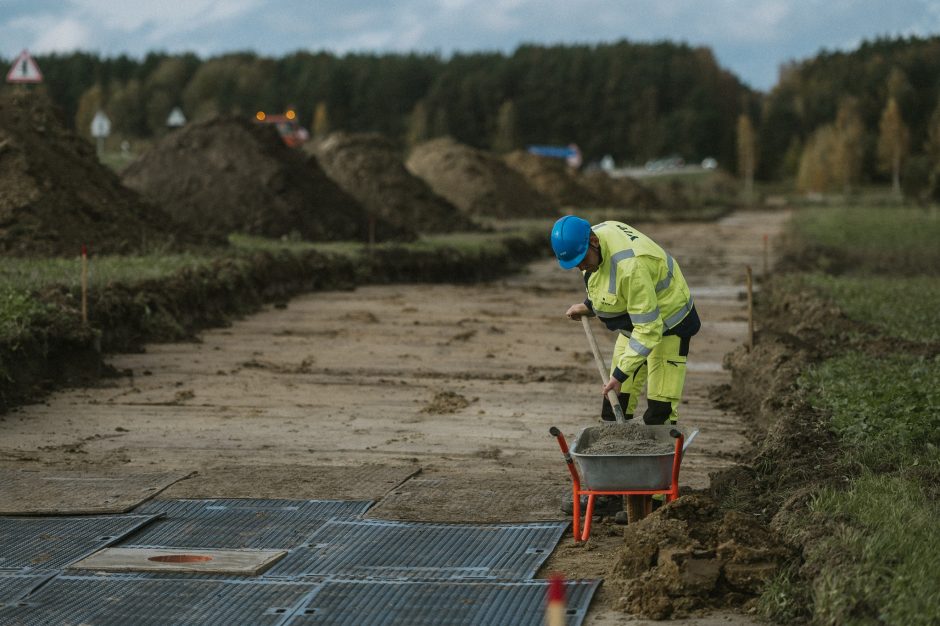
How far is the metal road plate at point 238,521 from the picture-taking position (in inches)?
294

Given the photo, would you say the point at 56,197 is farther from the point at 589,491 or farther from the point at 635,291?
the point at 589,491

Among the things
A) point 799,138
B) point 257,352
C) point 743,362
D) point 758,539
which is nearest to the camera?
point 758,539

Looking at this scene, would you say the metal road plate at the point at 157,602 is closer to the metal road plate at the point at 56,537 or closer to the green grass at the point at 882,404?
the metal road plate at the point at 56,537

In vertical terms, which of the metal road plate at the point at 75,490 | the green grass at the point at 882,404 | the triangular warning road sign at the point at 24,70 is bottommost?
the metal road plate at the point at 75,490

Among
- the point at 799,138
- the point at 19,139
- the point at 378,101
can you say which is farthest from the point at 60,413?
the point at 378,101

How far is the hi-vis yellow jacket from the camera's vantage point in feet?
25.5

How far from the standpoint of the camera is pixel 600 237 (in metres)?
7.92

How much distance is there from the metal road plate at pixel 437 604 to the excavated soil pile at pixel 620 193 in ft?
186

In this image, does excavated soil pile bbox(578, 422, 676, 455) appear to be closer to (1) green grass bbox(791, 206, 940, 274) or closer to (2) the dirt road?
(2) the dirt road

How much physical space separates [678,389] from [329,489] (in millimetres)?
2302

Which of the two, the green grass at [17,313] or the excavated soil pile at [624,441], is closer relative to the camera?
the excavated soil pile at [624,441]

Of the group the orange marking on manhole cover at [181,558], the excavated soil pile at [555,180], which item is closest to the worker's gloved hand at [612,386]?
the orange marking on manhole cover at [181,558]

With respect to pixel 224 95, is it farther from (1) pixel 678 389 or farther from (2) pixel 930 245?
(1) pixel 678 389

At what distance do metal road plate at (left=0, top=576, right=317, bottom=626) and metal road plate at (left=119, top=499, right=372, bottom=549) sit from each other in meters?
0.71
